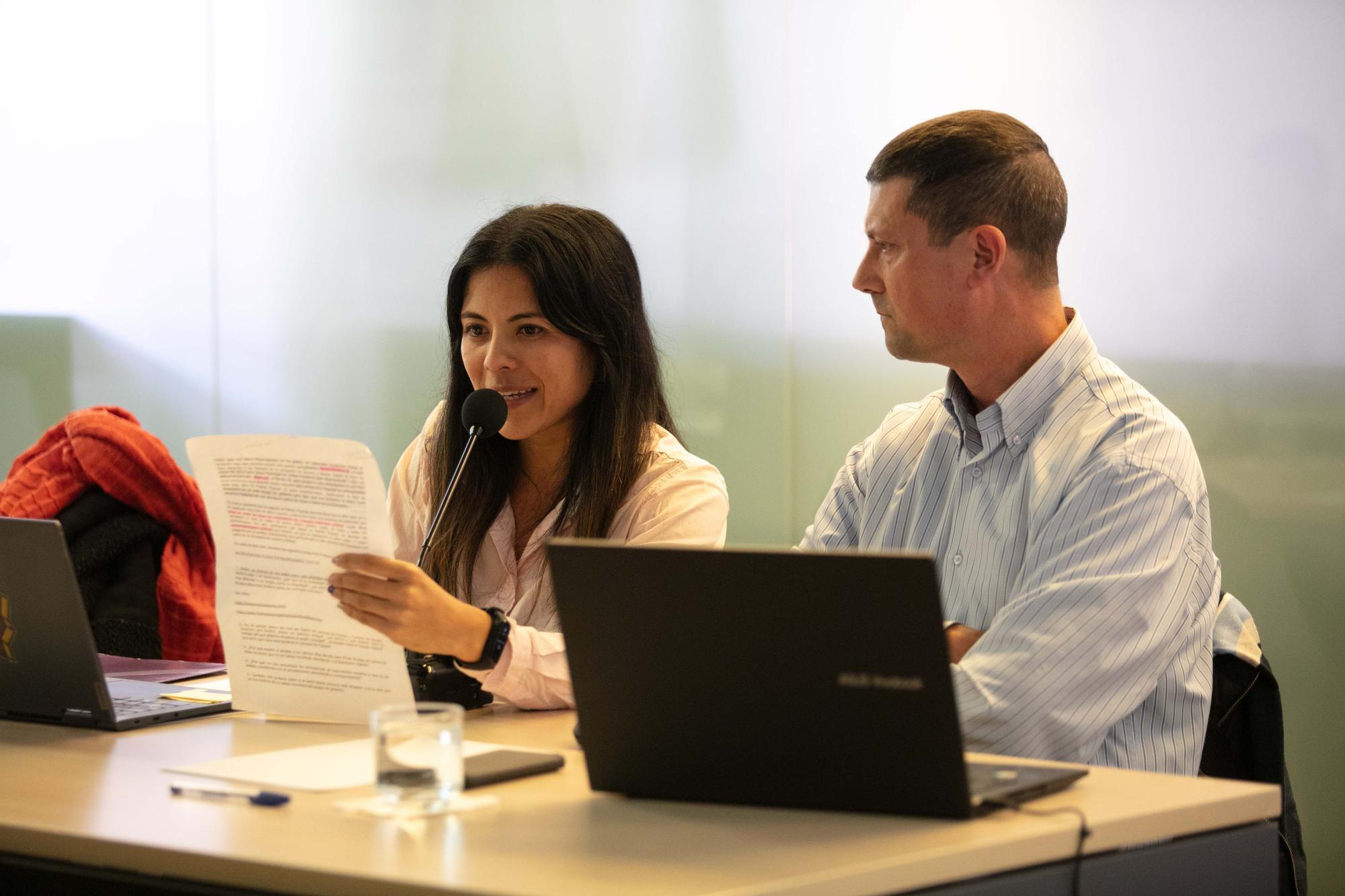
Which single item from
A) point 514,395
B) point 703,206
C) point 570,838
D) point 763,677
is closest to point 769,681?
point 763,677

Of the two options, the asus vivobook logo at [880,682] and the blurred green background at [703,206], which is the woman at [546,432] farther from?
the blurred green background at [703,206]

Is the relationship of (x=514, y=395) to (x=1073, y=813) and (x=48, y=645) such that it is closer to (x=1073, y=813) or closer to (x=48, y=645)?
(x=48, y=645)

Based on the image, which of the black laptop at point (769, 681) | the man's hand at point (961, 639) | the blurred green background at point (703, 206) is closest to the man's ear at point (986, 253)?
the man's hand at point (961, 639)

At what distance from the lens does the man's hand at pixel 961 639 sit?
1.93 metres

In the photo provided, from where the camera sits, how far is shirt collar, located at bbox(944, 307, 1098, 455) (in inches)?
79.4

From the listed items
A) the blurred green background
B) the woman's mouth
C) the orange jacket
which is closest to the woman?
the woman's mouth

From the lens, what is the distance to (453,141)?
3.89m

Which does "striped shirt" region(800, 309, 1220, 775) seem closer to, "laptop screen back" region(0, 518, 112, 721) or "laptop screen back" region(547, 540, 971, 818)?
"laptop screen back" region(547, 540, 971, 818)

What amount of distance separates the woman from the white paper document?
42 centimetres

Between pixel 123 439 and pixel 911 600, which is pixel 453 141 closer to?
pixel 123 439

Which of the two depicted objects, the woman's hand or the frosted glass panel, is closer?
the woman's hand

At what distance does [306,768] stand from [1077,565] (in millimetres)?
959

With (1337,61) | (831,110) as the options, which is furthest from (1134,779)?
(831,110)

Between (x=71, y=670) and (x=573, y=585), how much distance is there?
759 millimetres
